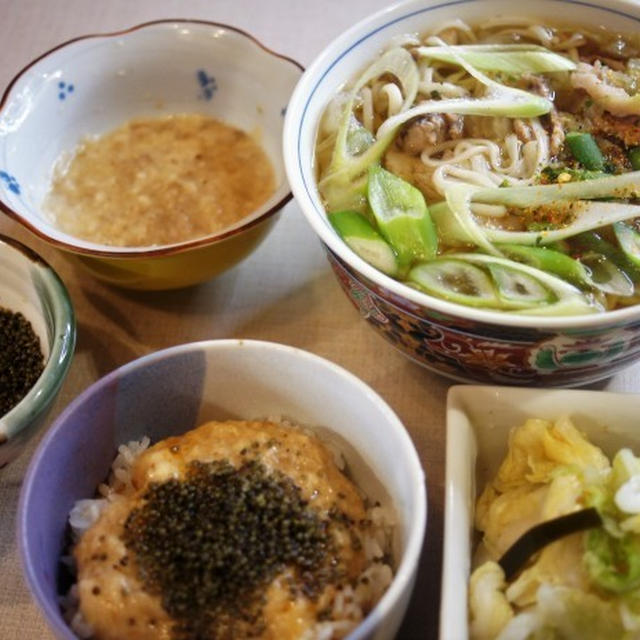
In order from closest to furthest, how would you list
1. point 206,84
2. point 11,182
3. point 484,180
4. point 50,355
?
point 50,355
point 484,180
point 11,182
point 206,84

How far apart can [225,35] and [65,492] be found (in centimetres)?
131

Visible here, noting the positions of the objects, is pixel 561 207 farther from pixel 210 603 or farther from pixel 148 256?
pixel 210 603

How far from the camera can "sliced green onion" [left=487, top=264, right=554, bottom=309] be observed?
1.39 metres

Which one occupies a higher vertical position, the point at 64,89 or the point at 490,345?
the point at 64,89

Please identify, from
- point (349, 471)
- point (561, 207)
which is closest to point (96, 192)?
point (349, 471)

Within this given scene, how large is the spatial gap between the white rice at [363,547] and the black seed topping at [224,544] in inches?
1.8

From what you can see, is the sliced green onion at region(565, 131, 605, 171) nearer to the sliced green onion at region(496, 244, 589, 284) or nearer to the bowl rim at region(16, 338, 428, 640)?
the sliced green onion at region(496, 244, 589, 284)

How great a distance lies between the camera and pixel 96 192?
2.00m

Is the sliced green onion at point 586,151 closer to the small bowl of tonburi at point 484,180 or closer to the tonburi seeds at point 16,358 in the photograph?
the small bowl of tonburi at point 484,180

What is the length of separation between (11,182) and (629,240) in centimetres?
135

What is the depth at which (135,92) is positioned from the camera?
7.33 ft

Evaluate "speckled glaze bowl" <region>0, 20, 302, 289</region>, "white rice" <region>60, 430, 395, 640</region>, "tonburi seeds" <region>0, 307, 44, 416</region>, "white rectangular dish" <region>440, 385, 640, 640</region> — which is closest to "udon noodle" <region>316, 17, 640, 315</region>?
"white rectangular dish" <region>440, 385, 640, 640</region>

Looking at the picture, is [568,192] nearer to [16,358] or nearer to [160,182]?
[160,182]

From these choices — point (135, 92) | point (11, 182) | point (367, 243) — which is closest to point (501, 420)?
point (367, 243)
